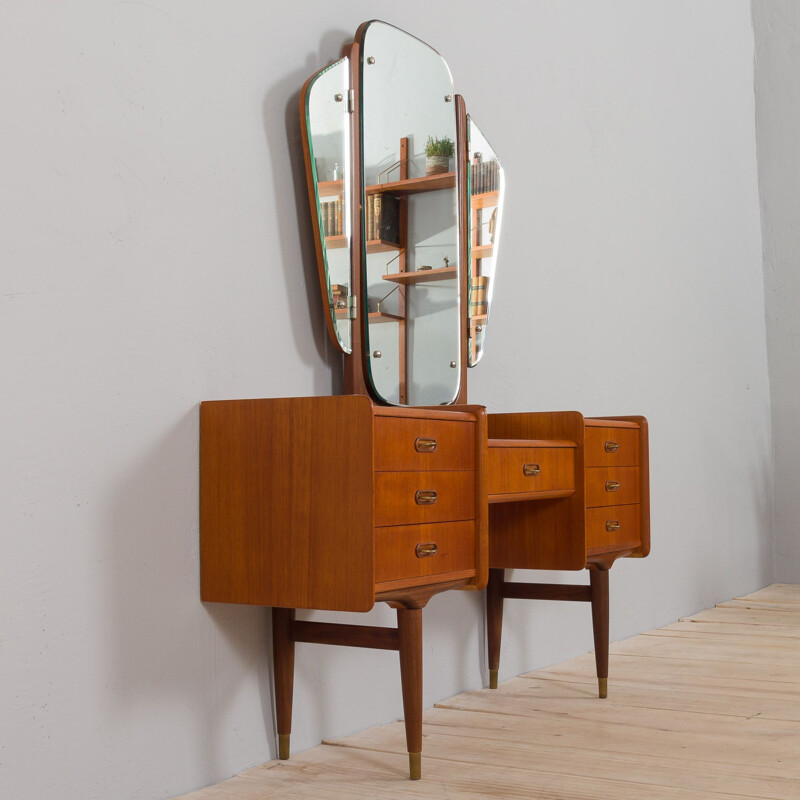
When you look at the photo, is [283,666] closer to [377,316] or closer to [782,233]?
[377,316]

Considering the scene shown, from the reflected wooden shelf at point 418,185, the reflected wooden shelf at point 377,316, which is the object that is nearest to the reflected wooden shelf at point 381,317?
the reflected wooden shelf at point 377,316

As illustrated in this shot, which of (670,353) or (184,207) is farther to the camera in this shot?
(670,353)

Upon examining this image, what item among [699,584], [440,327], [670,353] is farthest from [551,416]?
[699,584]

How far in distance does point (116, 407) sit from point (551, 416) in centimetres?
116

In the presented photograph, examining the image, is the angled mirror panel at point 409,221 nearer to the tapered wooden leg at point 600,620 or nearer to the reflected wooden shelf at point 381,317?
the reflected wooden shelf at point 381,317

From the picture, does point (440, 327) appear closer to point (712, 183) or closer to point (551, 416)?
point (551, 416)

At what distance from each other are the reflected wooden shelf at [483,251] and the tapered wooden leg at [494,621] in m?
0.85

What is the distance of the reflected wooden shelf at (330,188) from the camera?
2.17 metres

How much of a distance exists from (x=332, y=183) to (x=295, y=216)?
0.11m

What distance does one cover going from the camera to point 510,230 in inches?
117

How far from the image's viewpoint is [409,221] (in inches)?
93.7

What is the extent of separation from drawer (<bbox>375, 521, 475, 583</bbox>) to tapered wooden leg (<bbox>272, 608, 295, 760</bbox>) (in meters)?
0.33

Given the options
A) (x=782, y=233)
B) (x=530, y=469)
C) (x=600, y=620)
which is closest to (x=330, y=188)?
(x=530, y=469)

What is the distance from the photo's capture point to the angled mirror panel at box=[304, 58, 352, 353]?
2158 mm
